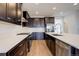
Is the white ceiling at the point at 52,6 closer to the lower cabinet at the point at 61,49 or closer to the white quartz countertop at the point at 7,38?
the lower cabinet at the point at 61,49

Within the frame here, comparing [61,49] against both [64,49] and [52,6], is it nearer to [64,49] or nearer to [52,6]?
[64,49]

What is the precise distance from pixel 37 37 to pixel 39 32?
1.31ft

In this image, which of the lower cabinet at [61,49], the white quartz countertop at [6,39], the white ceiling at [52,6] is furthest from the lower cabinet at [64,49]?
the white quartz countertop at [6,39]

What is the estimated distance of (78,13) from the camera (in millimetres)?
1454

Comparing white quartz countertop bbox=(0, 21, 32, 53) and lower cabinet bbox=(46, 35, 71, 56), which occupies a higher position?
white quartz countertop bbox=(0, 21, 32, 53)

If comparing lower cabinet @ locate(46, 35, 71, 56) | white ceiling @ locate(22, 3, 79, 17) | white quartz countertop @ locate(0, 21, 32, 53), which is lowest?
lower cabinet @ locate(46, 35, 71, 56)

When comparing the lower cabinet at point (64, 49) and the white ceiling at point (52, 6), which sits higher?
the white ceiling at point (52, 6)

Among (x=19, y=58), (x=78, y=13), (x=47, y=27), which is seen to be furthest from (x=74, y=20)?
(x=47, y=27)

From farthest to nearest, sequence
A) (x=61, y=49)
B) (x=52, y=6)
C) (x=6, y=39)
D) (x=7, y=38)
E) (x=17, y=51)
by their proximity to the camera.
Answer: (x=52, y=6) < (x=61, y=49) < (x=7, y=38) < (x=6, y=39) < (x=17, y=51)

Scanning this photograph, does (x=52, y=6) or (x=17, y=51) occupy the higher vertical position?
(x=52, y=6)

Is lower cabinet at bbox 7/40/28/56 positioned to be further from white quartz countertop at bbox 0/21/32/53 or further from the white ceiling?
the white ceiling

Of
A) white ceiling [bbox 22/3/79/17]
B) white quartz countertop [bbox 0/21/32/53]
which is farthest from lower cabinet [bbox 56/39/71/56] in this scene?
white quartz countertop [bbox 0/21/32/53]

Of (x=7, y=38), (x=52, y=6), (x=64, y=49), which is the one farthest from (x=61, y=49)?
(x=52, y=6)

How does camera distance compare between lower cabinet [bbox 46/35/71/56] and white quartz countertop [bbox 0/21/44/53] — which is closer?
A: white quartz countertop [bbox 0/21/44/53]
